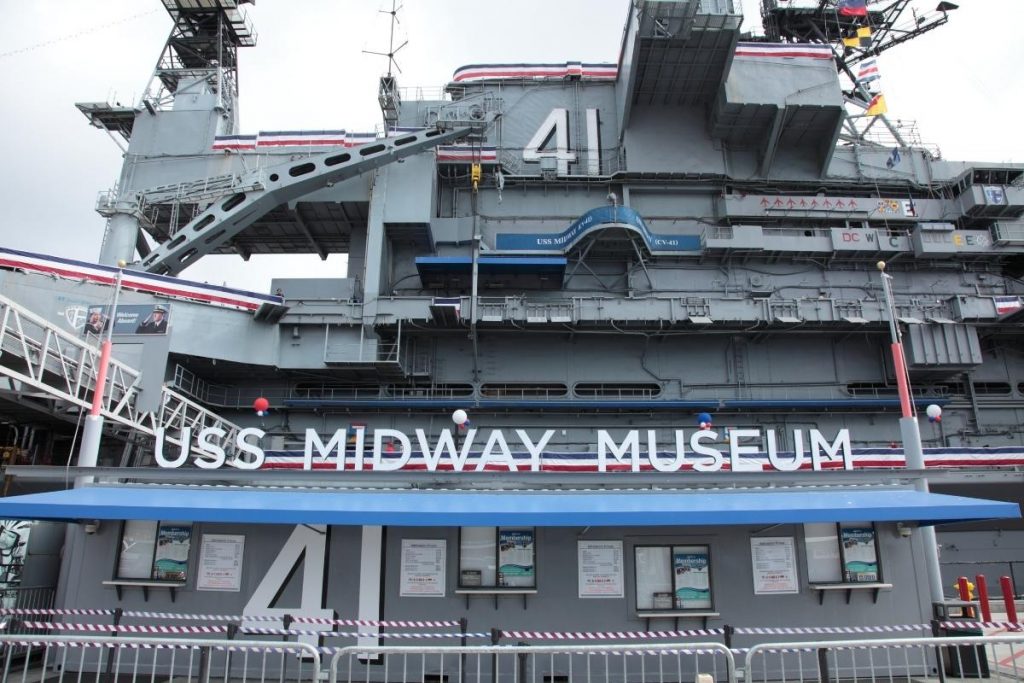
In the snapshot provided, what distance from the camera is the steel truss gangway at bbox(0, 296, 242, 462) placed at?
14.5 m

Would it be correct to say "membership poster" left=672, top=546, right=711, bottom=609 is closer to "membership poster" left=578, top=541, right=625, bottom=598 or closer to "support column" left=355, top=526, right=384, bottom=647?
"membership poster" left=578, top=541, right=625, bottom=598

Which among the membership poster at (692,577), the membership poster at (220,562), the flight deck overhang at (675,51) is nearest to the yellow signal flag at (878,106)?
the flight deck overhang at (675,51)

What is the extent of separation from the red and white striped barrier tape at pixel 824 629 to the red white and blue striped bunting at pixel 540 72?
2822 centimetres

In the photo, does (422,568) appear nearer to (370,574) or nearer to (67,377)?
(370,574)

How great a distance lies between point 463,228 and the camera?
96.1 feet

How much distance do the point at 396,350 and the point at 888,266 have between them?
23606mm

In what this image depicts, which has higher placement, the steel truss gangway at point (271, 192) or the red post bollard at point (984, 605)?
the steel truss gangway at point (271, 192)

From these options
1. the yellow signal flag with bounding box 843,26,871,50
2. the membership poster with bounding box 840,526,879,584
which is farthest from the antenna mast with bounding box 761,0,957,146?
the membership poster with bounding box 840,526,879,584

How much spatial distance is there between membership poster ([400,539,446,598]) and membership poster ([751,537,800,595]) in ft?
18.7

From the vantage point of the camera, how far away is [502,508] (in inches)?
403

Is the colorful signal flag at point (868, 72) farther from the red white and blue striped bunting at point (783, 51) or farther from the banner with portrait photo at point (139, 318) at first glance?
the banner with portrait photo at point (139, 318)

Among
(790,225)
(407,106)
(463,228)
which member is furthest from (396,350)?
(790,225)


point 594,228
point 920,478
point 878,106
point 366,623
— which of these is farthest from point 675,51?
point 366,623

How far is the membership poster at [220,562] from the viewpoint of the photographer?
36.8 feet
